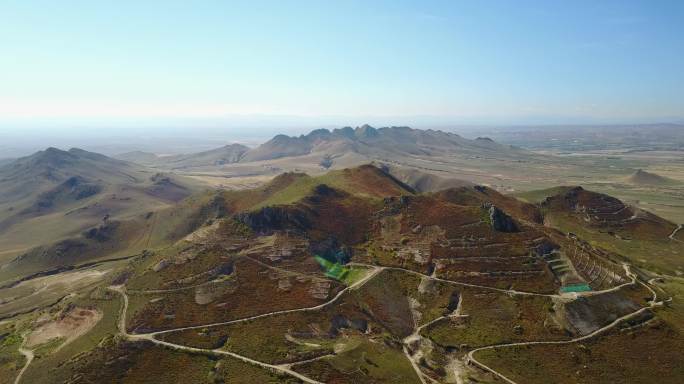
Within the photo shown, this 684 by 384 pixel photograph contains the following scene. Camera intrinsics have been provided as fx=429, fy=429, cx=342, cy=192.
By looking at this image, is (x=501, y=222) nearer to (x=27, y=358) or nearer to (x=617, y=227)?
(x=617, y=227)

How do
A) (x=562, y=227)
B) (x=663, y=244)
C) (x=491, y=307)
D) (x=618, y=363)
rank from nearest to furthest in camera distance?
(x=618, y=363), (x=491, y=307), (x=663, y=244), (x=562, y=227)

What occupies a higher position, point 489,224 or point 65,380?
point 489,224

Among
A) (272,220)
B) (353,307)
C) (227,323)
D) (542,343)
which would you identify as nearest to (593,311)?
(542,343)

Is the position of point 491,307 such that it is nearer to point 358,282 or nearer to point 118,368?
point 358,282

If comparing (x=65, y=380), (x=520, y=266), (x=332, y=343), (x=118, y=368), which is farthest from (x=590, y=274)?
(x=65, y=380)

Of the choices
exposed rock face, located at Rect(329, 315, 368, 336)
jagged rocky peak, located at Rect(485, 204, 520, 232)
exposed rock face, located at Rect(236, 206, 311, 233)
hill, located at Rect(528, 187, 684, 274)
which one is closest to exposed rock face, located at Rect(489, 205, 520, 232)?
jagged rocky peak, located at Rect(485, 204, 520, 232)

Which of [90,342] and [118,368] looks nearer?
[118,368]

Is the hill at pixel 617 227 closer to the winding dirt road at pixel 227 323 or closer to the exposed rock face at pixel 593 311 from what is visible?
the exposed rock face at pixel 593 311

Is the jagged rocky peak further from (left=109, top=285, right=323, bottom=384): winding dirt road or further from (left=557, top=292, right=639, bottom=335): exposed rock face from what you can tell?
(left=109, top=285, right=323, bottom=384): winding dirt road

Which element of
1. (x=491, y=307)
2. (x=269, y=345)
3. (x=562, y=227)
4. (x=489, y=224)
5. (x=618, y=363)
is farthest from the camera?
(x=562, y=227)
